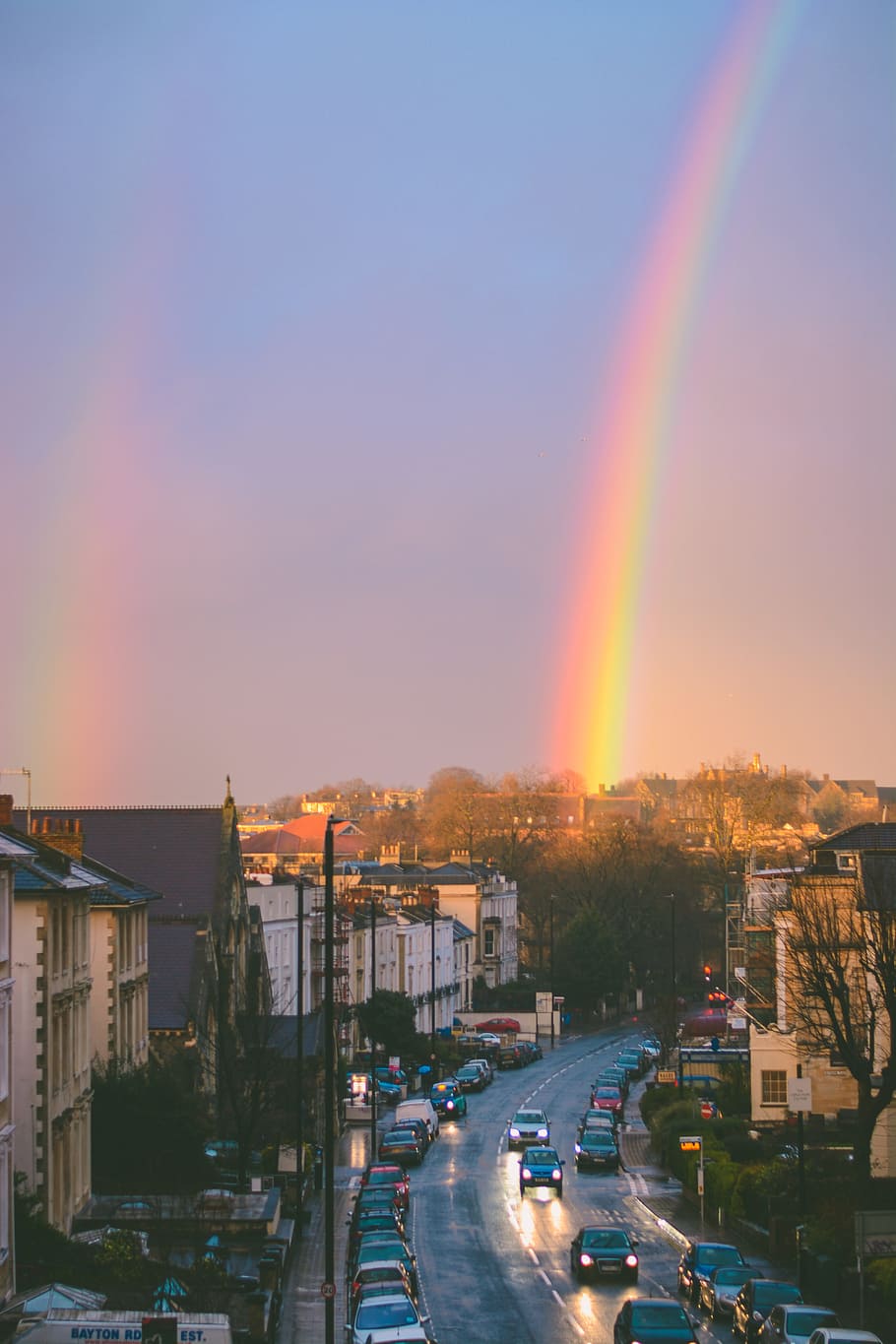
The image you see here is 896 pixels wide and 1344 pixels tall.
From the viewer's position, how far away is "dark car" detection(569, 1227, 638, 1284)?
38.7m

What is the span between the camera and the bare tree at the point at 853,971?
1667 inches

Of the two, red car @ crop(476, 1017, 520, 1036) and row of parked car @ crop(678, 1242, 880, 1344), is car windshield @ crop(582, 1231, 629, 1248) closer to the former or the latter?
row of parked car @ crop(678, 1242, 880, 1344)

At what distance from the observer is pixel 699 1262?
37125mm

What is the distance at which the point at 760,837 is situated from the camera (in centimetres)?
14388

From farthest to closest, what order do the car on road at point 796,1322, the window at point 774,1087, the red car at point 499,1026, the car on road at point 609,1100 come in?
the red car at point 499,1026 → the car on road at point 609,1100 → the window at point 774,1087 → the car on road at point 796,1322

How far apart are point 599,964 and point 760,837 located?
2328cm

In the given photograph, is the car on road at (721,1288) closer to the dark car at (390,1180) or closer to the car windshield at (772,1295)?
the car windshield at (772,1295)

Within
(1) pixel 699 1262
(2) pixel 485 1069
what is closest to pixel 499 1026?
(2) pixel 485 1069

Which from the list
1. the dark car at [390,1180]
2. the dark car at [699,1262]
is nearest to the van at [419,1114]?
the dark car at [390,1180]

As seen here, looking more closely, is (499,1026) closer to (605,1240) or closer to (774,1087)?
(774,1087)

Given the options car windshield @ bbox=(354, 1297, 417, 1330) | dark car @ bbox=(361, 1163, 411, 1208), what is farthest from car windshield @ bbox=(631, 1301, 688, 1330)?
dark car @ bbox=(361, 1163, 411, 1208)

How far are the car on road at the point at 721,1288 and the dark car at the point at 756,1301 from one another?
1.37 metres

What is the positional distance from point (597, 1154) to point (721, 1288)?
24.7 meters

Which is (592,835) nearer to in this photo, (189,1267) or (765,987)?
(765,987)
